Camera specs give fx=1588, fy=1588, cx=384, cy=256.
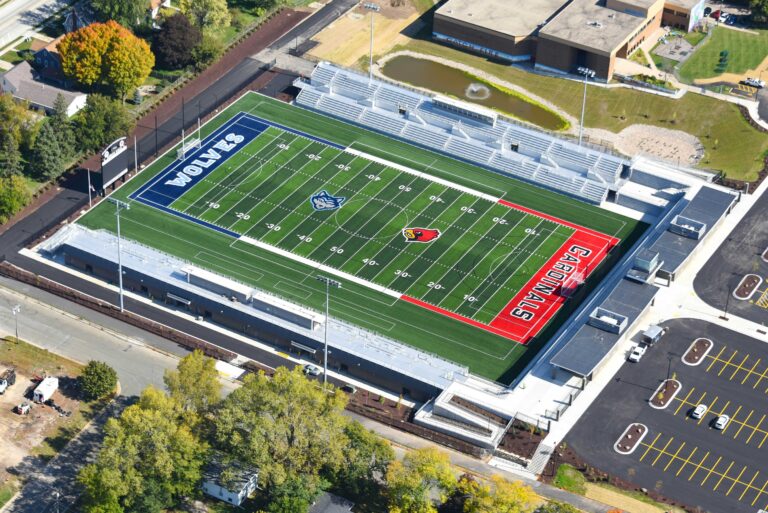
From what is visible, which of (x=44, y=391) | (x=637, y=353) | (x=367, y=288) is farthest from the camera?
(x=367, y=288)

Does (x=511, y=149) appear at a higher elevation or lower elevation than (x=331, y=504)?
higher

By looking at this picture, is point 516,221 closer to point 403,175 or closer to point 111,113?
point 403,175

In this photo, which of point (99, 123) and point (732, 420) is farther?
point (99, 123)

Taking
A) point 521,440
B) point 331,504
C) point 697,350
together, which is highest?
point 697,350

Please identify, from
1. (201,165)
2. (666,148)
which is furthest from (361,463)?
(666,148)

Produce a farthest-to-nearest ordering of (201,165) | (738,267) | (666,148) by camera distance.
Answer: (666,148) → (201,165) → (738,267)

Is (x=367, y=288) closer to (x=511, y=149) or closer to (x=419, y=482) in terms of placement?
(x=511, y=149)

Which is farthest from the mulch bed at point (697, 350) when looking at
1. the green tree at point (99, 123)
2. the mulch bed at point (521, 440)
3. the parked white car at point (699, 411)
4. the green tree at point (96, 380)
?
the green tree at point (99, 123)
